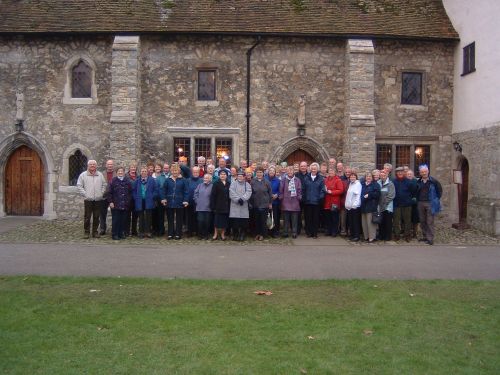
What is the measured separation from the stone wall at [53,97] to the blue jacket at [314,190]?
7149 millimetres

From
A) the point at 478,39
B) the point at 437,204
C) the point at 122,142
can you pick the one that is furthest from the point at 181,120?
the point at 478,39

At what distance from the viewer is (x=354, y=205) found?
11805 millimetres

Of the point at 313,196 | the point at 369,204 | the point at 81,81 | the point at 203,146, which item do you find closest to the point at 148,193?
the point at 313,196

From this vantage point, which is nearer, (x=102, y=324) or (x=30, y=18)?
(x=102, y=324)

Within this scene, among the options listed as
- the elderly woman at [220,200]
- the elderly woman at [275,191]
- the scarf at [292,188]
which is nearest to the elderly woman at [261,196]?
the elderly woman at [275,191]

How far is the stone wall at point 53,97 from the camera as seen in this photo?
15.9 m

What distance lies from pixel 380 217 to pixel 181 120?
736 centimetres

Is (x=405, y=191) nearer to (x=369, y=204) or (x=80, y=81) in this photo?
(x=369, y=204)

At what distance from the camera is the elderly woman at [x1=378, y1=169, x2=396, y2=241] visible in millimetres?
11711

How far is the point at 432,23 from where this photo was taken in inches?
639

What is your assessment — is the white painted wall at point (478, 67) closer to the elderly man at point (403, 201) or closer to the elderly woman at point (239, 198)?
the elderly man at point (403, 201)

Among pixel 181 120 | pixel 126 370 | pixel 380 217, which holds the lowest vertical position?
pixel 126 370

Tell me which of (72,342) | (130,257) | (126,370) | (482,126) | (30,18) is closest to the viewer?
(126,370)

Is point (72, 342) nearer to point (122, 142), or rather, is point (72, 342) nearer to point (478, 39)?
point (122, 142)
